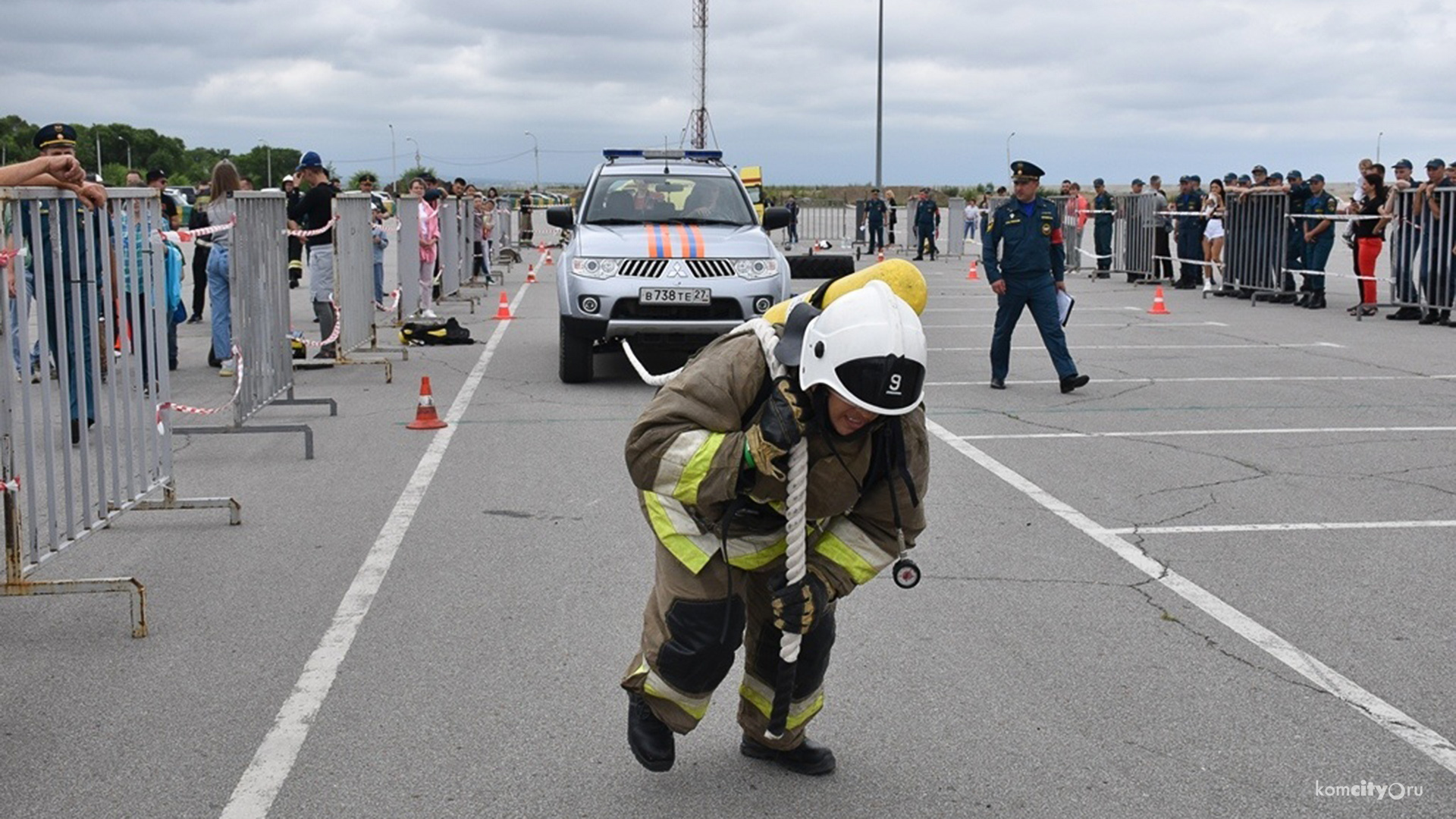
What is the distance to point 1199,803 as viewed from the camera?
419 cm

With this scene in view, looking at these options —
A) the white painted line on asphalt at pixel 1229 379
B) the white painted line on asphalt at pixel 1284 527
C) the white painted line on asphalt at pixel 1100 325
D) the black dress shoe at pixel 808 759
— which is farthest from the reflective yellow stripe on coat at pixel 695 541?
the white painted line on asphalt at pixel 1100 325

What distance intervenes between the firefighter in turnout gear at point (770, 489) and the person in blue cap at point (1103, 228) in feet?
90.1

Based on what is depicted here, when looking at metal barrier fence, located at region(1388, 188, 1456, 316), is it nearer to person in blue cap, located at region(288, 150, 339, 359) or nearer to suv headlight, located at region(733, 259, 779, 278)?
suv headlight, located at region(733, 259, 779, 278)

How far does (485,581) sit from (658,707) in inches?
103

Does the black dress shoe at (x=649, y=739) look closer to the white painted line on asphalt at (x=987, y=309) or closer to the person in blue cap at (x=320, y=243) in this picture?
the person in blue cap at (x=320, y=243)

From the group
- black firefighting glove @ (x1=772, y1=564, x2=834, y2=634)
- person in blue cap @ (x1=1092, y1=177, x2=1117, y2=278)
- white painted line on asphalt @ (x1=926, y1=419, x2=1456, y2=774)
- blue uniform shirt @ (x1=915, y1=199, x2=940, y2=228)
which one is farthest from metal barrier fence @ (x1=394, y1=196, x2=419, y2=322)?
blue uniform shirt @ (x1=915, y1=199, x2=940, y2=228)

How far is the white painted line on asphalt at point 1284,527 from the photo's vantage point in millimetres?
7570

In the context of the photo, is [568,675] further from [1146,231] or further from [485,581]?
[1146,231]

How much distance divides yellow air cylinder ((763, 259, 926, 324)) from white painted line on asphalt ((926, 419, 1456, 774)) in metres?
2.15

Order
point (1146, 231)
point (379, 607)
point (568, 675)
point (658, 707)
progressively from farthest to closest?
point (1146, 231) → point (379, 607) → point (568, 675) → point (658, 707)

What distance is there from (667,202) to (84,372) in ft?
28.1

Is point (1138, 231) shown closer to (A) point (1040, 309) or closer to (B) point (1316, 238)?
(B) point (1316, 238)

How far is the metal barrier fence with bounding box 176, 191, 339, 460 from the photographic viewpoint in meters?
9.14

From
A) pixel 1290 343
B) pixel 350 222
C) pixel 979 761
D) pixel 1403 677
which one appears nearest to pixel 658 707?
pixel 979 761
